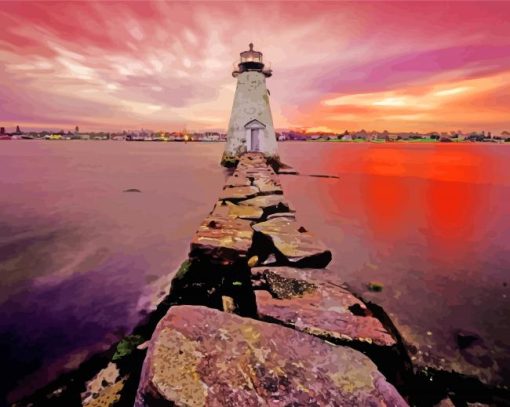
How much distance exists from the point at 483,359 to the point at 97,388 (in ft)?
13.5

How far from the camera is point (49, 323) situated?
4.43 metres

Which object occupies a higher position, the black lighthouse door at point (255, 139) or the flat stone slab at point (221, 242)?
the black lighthouse door at point (255, 139)

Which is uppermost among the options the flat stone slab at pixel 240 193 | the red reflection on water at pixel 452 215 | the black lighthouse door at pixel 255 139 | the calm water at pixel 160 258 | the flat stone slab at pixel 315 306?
the black lighthouse door at pixel 255 139

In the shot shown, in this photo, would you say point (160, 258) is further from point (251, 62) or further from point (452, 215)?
point (251, 62)

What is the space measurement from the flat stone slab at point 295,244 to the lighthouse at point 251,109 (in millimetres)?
15187

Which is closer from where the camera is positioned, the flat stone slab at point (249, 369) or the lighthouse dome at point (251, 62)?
the flat stone slab at point (249, 369)

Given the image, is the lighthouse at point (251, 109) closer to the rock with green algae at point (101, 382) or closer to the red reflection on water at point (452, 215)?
the red reflection on water at point (452, 215)

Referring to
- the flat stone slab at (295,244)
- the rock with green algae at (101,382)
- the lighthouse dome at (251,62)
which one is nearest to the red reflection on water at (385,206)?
the flat stone slab at (295,244)

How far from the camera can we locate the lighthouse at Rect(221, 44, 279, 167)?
18109 millimetres

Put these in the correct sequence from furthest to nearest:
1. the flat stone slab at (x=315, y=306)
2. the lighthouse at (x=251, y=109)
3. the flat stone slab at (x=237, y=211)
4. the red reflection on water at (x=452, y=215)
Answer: the lighthouse at (x=251, y=109) < the red reflection on water at (x=452, y=215) < the flat stone slab at (x=237, y=211) < the flat stone slab at (x=315, y=306)

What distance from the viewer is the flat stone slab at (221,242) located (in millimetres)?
2738

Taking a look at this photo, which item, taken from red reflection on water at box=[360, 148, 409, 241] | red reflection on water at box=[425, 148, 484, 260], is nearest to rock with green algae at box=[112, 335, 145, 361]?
red reflection on water at box=[425, 148, 484, 260]

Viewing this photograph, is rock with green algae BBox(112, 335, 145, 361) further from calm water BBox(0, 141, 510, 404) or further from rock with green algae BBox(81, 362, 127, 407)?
calm water BBox(0, 141, 510, 404)

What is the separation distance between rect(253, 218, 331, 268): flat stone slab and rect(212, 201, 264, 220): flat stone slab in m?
0.37
